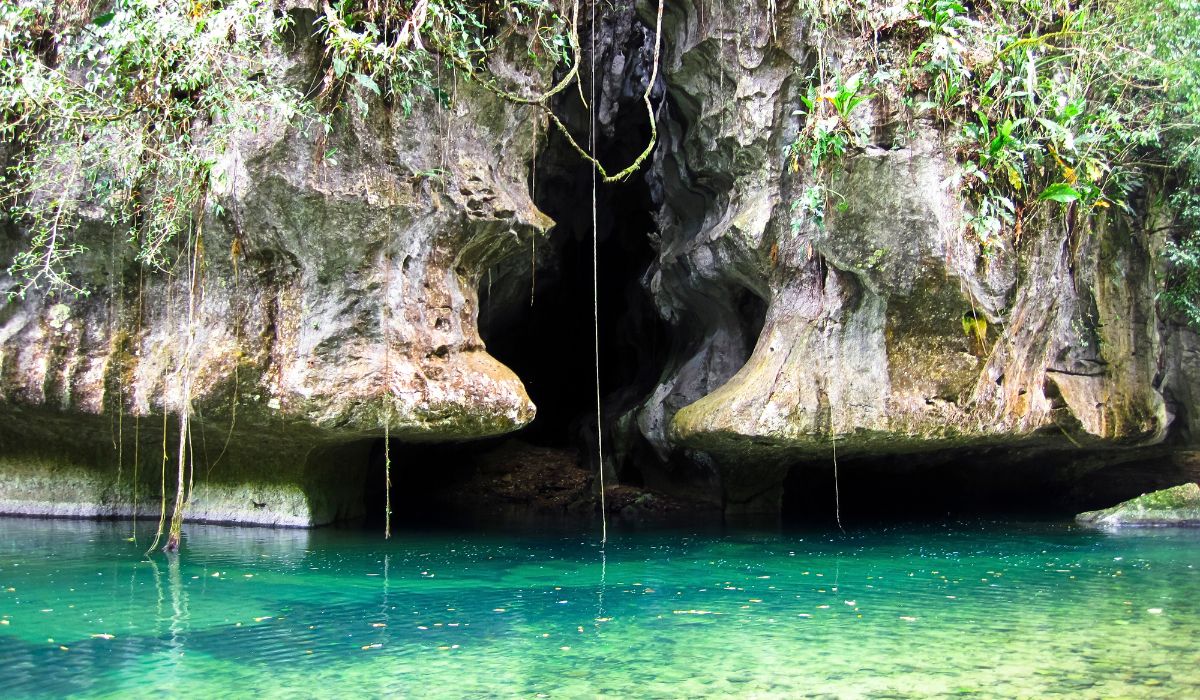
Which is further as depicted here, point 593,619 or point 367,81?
point 367,81

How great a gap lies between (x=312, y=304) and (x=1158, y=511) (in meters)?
10.2

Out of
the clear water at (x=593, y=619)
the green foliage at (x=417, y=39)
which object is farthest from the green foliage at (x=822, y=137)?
the clear water at (x=593, y=619)

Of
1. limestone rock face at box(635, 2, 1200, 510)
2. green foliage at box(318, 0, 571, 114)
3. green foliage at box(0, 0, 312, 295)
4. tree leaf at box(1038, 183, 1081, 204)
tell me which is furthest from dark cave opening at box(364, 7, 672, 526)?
tree leaf at box(1038, 183, 1081, 204)

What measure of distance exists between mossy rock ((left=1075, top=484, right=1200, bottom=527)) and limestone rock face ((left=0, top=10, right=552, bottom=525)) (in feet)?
24.1

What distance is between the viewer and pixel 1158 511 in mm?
11523

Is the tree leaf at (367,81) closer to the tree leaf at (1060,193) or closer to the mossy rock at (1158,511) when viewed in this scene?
the tree leaf at (1060,193)

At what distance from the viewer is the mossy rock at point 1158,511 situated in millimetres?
11383

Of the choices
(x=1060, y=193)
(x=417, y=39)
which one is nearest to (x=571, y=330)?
(x=417, y=39)

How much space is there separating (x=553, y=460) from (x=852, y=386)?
6.77m

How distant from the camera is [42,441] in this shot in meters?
10.6

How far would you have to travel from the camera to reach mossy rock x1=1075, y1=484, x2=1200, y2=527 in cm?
1138

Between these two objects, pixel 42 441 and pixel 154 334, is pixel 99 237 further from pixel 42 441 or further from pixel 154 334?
pixel 42 441

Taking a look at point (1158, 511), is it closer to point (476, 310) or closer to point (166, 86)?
point (476, 310)

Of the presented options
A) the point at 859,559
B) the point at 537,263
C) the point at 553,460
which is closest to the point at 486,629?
the point at 859,559
